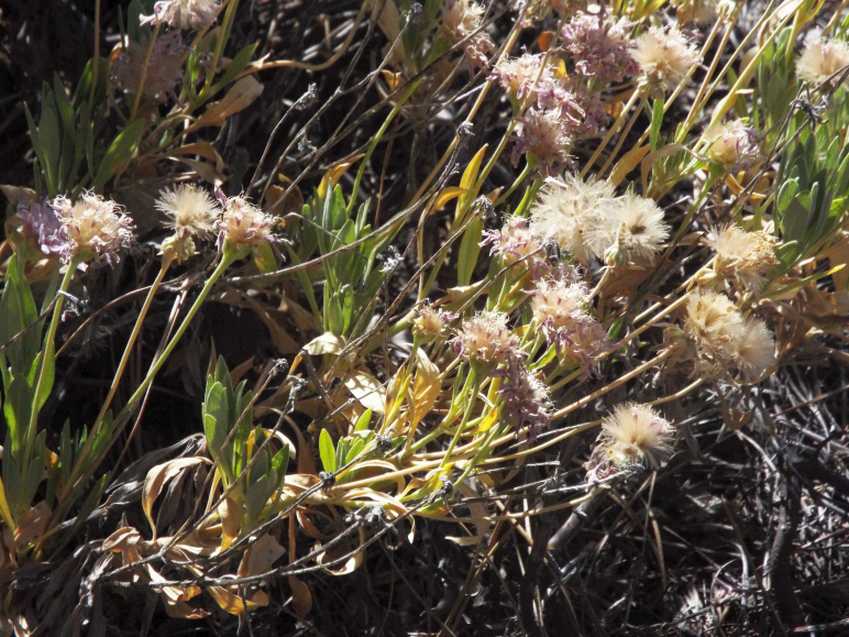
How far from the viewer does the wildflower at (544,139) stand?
0.94 m

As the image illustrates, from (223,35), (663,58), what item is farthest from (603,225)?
(223,35)

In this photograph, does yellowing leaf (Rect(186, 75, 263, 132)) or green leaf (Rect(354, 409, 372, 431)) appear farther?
yellowing leaf (Rect(186, 75, 263, 132))

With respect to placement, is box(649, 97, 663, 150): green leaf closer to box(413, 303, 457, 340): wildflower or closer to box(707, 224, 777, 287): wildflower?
box(707, 224, 777, 287): wildflower

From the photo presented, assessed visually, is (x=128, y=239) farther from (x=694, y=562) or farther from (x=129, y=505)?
(x=694, y=562)

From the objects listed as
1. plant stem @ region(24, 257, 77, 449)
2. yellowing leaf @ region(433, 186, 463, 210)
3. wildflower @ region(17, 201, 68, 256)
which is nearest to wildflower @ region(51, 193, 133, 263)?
plant stem @ region(24, 257, 77, 449)

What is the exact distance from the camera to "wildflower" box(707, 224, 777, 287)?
2.85 ft


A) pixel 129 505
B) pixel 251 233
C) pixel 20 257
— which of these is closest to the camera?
pixel 251 233

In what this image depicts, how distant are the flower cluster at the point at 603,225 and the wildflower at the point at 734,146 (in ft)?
0.51

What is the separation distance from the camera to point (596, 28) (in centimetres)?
96

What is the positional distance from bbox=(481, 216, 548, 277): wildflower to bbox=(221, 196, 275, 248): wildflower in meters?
0.20

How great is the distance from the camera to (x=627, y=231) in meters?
0.83

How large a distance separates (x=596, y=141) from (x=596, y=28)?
750 mm

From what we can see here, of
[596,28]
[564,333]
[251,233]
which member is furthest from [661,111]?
[251,233]

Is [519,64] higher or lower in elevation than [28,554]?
higher
